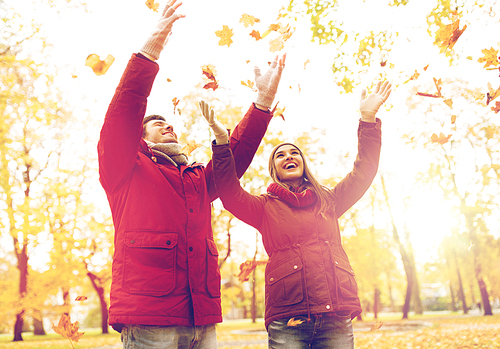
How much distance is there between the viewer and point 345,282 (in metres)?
2.31

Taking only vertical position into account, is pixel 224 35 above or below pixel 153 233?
above

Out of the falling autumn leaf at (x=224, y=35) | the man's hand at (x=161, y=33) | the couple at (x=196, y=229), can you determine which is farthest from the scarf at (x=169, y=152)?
the falling autumn leaf at (x=224, y=35)

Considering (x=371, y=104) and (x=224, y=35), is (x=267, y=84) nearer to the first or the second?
(x=371, y=104)

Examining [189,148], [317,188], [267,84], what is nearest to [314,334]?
[317,188]

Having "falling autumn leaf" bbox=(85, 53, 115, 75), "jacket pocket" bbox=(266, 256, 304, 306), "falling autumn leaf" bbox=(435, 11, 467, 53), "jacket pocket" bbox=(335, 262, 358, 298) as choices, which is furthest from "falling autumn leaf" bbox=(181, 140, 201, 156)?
"falling autumn leaf" bbox=(435, 11, 467, 53)

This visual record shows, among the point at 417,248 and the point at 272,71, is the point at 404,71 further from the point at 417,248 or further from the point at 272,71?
the point at 417,248

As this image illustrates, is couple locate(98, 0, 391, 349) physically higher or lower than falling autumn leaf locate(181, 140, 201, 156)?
lower

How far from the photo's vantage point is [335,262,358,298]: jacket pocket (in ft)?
7.47

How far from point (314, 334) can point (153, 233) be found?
1132mm

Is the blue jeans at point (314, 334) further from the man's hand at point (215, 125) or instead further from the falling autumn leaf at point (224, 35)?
the falling autumn leaf at point (224, 35)

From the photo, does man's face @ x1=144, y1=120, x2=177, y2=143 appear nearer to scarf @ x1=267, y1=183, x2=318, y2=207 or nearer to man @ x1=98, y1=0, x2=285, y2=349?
man @ x1=98, y1=0, x2=285, y2=349

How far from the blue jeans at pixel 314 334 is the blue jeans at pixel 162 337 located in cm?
50

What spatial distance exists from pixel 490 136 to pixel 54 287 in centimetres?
1748

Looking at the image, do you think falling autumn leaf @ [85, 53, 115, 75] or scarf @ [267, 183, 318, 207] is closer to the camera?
scarf @ [267, 183, 318, 207]
